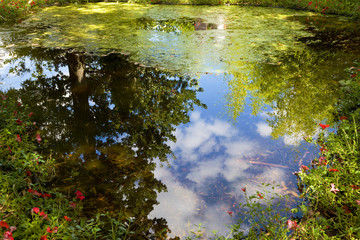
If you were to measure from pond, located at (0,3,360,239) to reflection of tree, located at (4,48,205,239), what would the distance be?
0.05ft

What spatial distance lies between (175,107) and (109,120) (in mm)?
1050

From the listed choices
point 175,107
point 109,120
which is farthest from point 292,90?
point 109,120

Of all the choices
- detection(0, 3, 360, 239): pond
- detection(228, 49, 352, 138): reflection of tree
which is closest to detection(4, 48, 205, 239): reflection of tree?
detection(0, 3, 360, 239): pond

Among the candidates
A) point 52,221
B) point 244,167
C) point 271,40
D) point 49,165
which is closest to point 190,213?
point 244,167

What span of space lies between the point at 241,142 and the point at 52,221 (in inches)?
90.3

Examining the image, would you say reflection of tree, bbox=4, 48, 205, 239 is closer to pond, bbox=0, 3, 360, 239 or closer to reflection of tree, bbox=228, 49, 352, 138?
pond, bbox=0, 3, 360, 239

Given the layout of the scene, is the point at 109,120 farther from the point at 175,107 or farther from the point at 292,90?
the point at 292,90

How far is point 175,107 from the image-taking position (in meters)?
3.98

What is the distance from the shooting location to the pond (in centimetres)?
252

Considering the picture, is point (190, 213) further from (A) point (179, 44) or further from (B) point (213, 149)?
(A) point (179, 44)

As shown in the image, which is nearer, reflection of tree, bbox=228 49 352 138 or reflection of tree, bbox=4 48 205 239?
reflection of tree, bbox=4 48 205 239

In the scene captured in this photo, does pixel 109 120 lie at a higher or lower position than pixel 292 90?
lower

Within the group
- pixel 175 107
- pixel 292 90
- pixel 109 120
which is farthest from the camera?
pixel 292 90

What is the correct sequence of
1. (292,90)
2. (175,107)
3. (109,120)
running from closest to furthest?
(109,120)
(175,107)
(292,90)
